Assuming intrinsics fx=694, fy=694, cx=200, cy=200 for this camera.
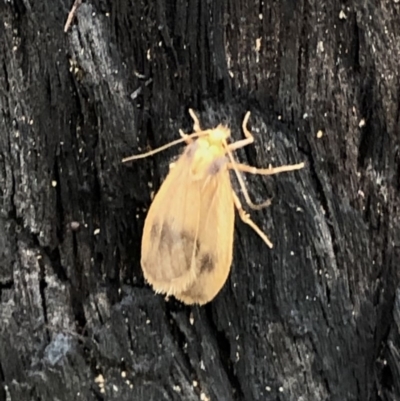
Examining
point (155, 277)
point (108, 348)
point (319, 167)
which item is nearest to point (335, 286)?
point (319, 167)

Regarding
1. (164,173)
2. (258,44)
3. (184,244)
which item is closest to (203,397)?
(184,244)

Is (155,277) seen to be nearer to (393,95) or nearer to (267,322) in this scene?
(267,322)

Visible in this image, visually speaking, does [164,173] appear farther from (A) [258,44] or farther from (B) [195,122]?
(A) [258,44]

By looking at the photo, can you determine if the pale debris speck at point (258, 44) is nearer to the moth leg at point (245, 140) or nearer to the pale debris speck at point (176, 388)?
the moth leg at point (245, 140)

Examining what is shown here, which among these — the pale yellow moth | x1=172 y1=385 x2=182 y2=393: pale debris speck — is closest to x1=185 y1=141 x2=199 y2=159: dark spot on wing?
the pale yellow moth

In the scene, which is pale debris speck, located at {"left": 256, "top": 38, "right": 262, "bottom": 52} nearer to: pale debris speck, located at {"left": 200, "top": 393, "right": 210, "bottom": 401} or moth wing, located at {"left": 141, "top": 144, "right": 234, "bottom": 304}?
moth wing, located at {"left": 141, "top": 144, "right": 234, "bottom": 304}

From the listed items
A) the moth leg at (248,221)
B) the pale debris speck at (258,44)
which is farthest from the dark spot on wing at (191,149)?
the pale debris speck at (258,44)
